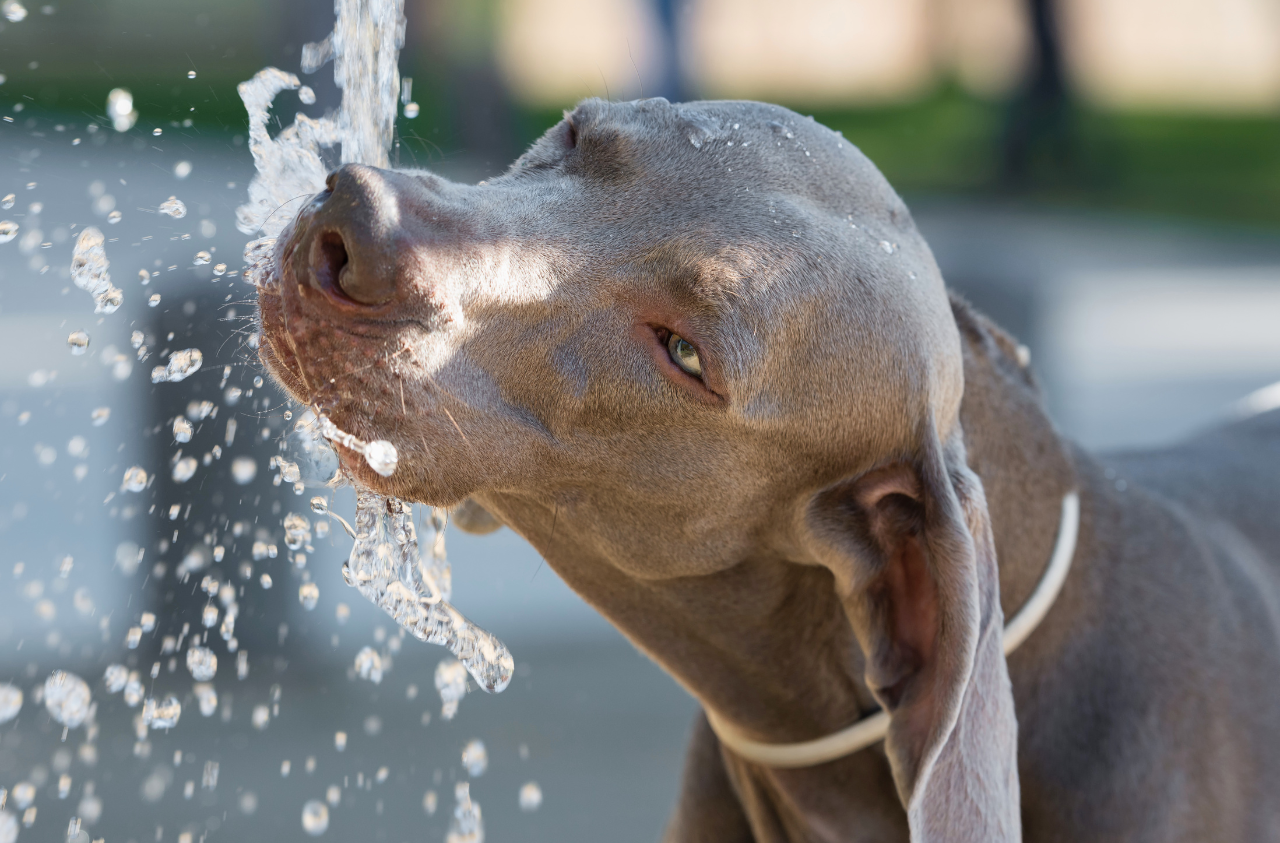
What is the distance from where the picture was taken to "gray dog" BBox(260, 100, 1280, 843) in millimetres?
2039

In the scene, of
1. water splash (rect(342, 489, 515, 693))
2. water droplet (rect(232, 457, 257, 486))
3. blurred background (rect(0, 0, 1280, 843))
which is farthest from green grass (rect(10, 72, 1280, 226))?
water splash (rect(342, 489, 515, 693))

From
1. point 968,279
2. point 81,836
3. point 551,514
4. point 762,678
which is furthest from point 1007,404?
point 968,279

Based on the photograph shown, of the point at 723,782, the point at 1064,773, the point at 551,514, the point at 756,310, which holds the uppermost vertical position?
the point at 756,310

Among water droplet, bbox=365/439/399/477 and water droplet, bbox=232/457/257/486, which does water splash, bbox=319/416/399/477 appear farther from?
water droplet, bbox=232/457/257/486

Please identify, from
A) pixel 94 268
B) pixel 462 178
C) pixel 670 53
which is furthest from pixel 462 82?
pixel 94 268

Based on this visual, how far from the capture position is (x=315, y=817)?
427 cm

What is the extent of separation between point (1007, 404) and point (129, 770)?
330cm

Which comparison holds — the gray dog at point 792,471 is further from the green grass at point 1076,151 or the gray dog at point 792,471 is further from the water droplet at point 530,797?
the green grass at point 1076,151

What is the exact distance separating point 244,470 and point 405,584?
228cm

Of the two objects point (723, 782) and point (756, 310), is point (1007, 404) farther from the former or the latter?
point (723, 782)

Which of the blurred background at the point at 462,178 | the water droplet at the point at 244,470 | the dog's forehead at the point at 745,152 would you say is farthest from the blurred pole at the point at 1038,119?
the dog's forehead at the point at 745,152

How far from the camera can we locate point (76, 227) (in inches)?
393

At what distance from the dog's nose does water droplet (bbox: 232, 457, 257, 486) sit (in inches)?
107

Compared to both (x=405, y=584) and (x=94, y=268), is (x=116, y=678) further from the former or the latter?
(x=405, y=584)
